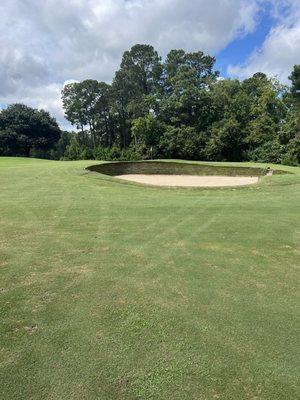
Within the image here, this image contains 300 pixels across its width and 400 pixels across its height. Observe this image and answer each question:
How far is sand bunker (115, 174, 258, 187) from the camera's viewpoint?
1972 cm

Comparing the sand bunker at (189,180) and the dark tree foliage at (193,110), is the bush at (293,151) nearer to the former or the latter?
the dark tree foliage at (193,110)

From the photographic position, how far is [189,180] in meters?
21.4

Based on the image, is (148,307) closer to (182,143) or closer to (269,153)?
(269,153)

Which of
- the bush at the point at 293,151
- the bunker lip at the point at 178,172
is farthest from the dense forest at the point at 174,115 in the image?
the bunker lip at the point at 178,172

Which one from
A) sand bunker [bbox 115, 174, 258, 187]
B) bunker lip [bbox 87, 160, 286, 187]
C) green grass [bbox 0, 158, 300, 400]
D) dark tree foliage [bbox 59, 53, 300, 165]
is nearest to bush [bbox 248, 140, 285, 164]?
dark tree foliage [bbox 59, 53, 300, 165]

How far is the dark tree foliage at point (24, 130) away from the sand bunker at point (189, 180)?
3229cm

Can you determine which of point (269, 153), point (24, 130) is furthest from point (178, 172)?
point (24, 130)

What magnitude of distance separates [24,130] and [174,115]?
21280 mm

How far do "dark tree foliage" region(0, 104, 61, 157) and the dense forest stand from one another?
0.12 metres

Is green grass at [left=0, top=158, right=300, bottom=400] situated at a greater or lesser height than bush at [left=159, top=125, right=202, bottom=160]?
A: lesser

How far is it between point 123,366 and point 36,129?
53.1m

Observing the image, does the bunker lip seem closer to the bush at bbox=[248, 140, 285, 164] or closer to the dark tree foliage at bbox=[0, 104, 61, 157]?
the bush at bbox=[248, 140, 285, 164]

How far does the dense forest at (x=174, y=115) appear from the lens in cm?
3794

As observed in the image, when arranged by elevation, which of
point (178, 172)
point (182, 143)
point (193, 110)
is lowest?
point (178, 172)
